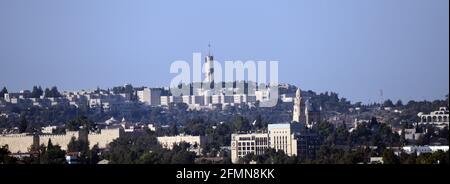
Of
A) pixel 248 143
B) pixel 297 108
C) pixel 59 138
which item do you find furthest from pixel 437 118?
pixel 297 108

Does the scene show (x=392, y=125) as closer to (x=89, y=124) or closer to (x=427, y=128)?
(x=427, y=128)

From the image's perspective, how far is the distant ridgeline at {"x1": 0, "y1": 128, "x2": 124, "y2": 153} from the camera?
224 feet

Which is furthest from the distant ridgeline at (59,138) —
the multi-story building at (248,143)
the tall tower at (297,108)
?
the tall tower at (297,108)

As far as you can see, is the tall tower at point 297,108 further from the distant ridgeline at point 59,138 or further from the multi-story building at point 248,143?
the multi-story building at point 248,143

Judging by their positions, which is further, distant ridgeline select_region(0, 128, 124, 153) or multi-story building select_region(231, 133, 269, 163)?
distant ridgeline select_region(0, 128, 124, 153)

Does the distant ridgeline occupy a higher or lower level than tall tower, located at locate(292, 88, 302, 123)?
lower

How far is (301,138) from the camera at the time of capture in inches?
2680

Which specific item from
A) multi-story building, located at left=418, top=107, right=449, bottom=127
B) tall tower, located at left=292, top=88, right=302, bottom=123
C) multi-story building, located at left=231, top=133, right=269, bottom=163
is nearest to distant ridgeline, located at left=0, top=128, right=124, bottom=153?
multi-story building, located at left=231, top=133, right=269, bottom=163

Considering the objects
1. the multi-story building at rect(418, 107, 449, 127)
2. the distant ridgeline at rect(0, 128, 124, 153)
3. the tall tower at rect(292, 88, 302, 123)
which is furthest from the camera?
the tall tower at rect(292, 88, 302, 123)

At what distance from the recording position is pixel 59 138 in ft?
235

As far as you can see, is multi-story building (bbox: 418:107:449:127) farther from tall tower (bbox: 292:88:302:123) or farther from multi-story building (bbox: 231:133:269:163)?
tall tower (bbox: 292:88:302:123)

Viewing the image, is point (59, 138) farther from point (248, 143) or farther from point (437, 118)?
point (437, 118)
